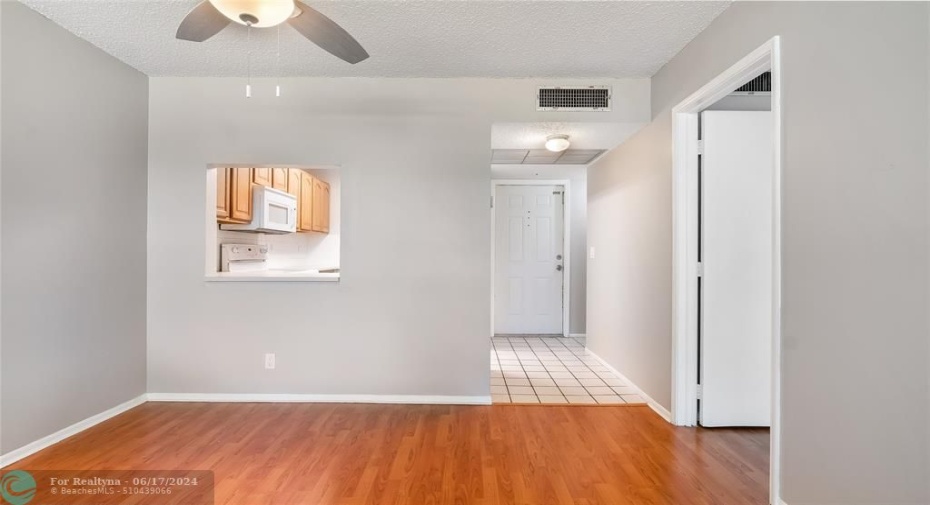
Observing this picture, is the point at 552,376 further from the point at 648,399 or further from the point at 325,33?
the point at 325,33

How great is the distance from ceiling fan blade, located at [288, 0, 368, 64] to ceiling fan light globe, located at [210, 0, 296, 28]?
48 millimetres

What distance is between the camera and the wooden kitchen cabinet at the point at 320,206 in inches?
194

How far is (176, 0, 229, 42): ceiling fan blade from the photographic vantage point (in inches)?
65.7

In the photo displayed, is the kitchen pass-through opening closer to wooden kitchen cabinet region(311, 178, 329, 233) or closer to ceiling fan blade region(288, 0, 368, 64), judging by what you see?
wooden kitchen cabinet region(311, 178, 329, 233)

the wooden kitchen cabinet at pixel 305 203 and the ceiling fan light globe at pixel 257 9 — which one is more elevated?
the ceiling fan light globe at pixel 257 9

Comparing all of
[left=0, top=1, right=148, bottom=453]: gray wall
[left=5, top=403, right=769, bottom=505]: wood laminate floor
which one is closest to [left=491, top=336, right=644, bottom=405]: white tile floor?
[left=5, top=403, right=769, bottom=505]: wood laminate floor

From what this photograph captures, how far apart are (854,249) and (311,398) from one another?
3005mm

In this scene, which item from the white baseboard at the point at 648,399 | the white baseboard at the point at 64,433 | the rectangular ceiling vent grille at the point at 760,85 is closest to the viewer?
the white baseboard at the point at 64,433

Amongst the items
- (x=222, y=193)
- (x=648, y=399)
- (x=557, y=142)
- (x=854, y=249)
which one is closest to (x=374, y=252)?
(x=222, y=193)

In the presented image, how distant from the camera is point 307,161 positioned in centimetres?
278

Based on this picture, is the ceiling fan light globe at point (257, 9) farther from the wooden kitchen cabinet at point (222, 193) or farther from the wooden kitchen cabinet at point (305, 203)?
the wooden kitchen cabinet at point (305, 203)

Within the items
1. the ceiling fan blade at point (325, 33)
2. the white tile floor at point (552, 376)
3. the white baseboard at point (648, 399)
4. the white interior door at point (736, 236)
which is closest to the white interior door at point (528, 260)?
the white tile floor at point (552, 376)

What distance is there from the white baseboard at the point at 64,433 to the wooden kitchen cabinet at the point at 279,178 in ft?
6.87

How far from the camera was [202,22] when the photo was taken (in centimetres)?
174
